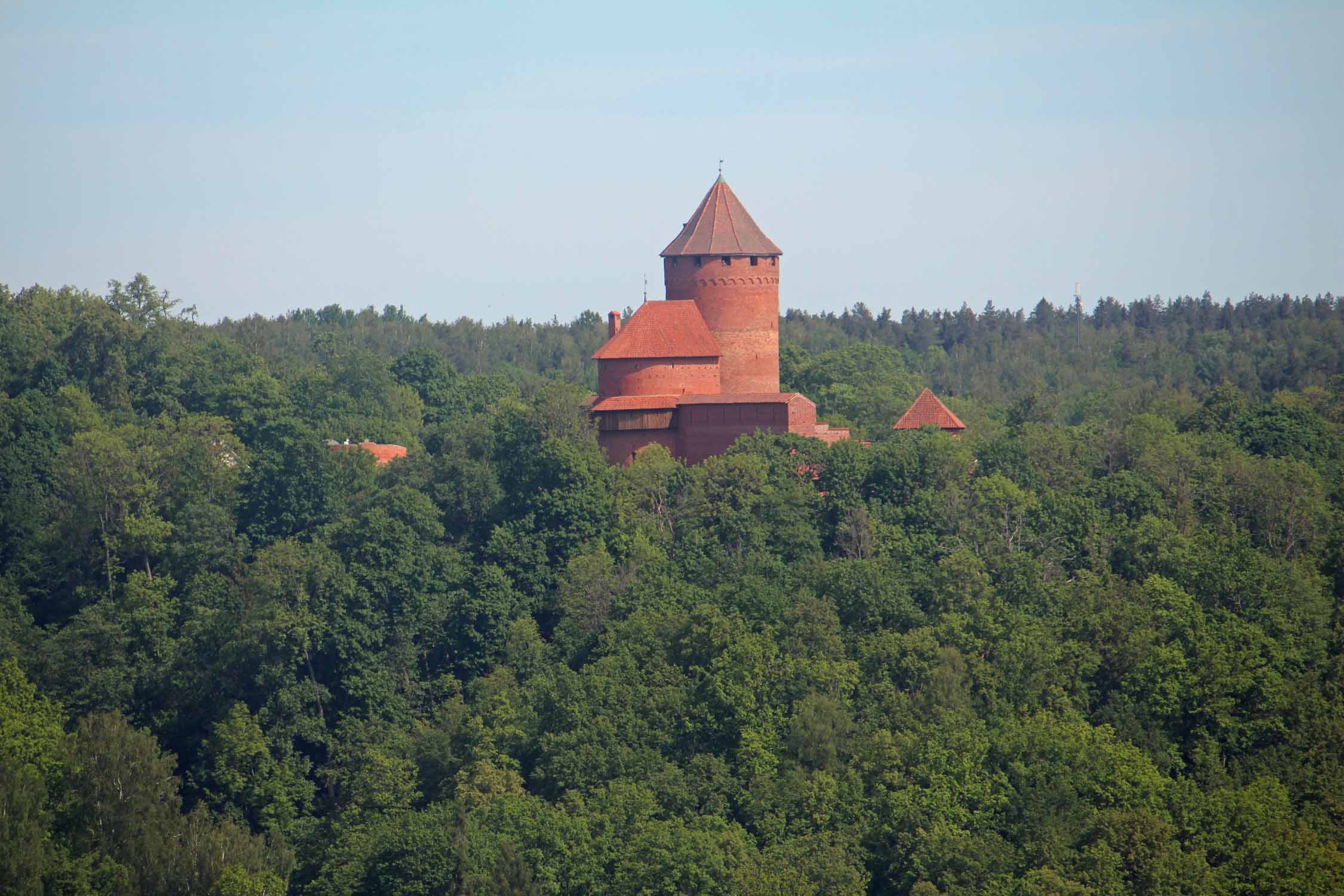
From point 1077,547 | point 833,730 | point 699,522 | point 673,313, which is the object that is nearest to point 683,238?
point 673,313

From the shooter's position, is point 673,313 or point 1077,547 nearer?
point 1077,547

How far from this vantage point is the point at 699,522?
5044cm

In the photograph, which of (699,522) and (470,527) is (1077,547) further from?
(470,527)

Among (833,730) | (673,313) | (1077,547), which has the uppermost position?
(673,313)

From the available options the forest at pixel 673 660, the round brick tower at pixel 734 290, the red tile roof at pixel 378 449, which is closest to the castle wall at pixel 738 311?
Answer: the round brick tower at pixel 734 290

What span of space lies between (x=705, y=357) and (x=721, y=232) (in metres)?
4.00

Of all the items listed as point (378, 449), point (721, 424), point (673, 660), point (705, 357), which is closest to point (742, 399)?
point (721, 424)

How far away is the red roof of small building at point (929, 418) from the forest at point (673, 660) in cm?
217

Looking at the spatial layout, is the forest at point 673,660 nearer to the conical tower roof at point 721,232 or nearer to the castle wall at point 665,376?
the castle wall at point 665,376

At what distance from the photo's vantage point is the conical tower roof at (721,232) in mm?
55219

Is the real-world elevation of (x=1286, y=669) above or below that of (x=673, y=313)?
below

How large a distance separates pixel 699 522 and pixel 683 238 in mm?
9395

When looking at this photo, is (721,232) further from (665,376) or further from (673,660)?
(673,660)

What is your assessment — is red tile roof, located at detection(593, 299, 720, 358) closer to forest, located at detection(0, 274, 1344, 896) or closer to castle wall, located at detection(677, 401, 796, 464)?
castle wall, located at detection(677, 401, 796, 464)
